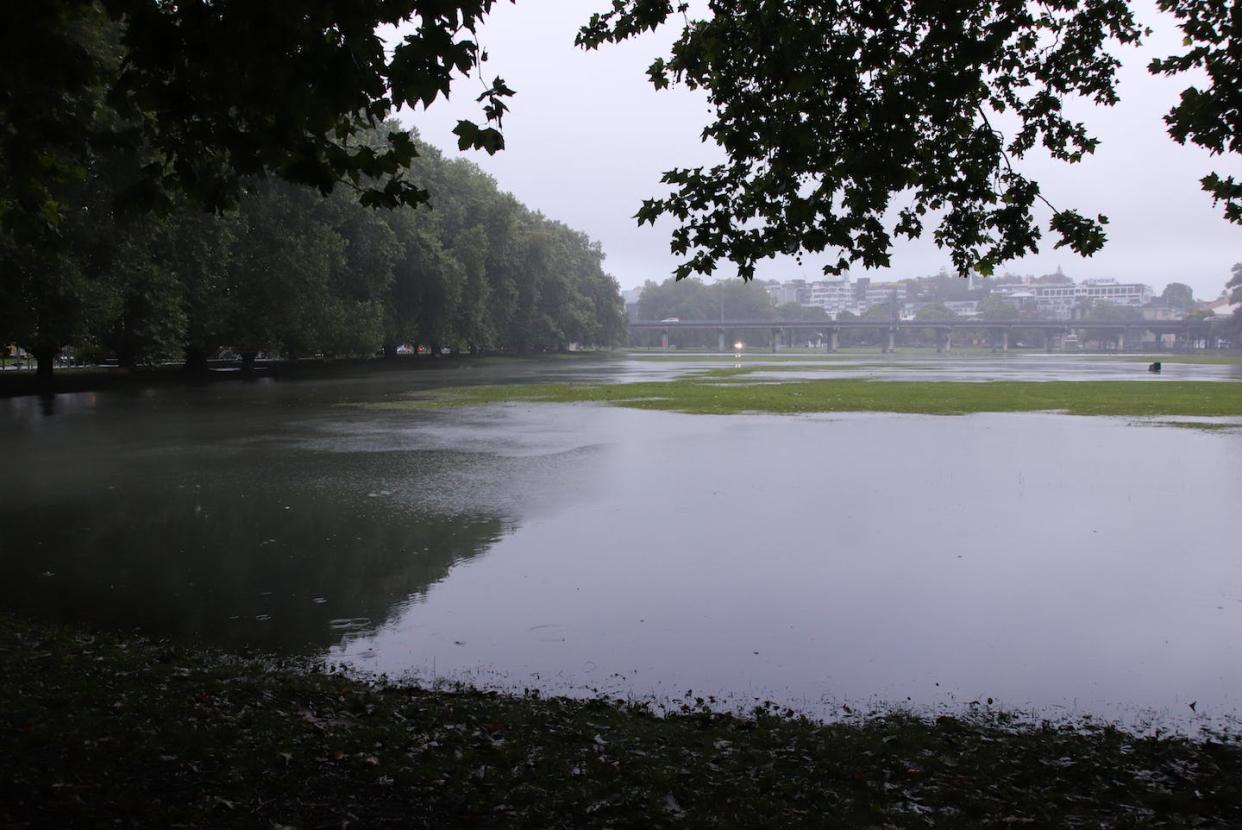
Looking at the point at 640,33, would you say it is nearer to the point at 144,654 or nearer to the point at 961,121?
the point at 961,121

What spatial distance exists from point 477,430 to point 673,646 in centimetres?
1988

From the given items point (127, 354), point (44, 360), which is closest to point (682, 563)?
point (44, 360)

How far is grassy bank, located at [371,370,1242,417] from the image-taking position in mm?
36688

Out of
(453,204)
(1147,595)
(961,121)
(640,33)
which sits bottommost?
(1147,595)

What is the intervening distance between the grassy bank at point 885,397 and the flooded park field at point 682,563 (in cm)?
1235

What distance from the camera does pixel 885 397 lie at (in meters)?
43.2

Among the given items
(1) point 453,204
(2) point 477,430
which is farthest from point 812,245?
(1) point 453,204

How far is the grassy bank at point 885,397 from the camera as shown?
3669cm

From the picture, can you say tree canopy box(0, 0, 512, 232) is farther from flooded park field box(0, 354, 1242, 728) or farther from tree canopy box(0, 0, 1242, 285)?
flooded park field box(0, 354, 1242, 728)

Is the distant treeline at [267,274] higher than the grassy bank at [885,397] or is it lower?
higher

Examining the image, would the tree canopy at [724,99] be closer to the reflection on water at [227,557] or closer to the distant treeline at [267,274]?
the distant treeline at [267,274]

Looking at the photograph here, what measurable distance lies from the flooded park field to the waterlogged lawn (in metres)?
12.6

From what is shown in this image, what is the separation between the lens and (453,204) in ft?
280

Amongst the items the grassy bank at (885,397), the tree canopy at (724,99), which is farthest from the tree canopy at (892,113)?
the grassy bank at (885,397)
